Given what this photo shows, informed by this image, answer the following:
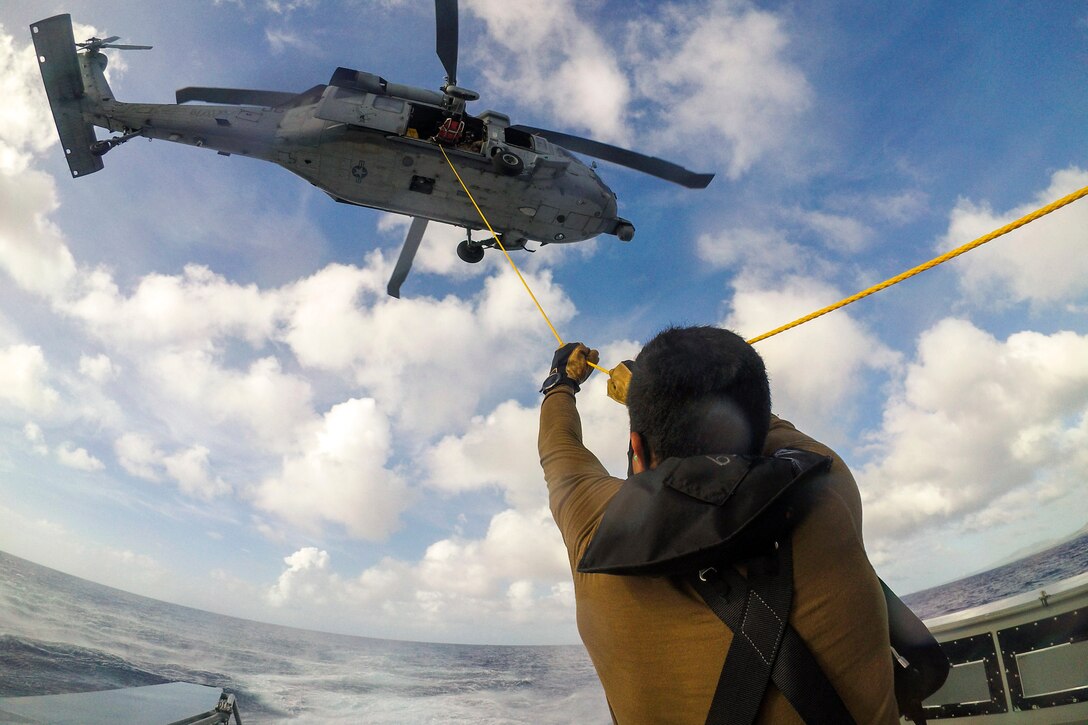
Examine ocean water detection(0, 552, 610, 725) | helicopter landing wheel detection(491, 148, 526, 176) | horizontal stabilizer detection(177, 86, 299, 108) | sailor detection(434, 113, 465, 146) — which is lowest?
ocean water detection(0, 552, 610, 725)

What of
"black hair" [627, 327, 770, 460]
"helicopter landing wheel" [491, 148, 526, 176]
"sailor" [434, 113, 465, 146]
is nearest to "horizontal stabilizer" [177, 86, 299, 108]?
"sailor" [434, 113, 465, 146]

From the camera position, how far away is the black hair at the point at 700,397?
138 centimetres

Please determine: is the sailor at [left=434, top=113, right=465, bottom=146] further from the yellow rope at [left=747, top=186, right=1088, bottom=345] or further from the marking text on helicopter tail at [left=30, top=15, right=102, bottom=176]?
the yellow rope at [left=747, top=186, right=1088, bottom=345]

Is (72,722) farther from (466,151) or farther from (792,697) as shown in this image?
(466,151)

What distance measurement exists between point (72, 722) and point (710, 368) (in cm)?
565

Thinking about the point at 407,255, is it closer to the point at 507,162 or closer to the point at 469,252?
the point at 469,252

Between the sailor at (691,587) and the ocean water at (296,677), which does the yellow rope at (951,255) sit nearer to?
the sailor at (691,587)

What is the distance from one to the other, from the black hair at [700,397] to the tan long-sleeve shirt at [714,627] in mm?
205

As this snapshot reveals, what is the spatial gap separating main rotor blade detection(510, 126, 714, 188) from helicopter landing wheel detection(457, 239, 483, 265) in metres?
2.75

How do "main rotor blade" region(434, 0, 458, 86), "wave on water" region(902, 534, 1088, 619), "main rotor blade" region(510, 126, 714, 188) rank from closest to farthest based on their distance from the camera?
"main rotor blade" region(434, 0, 458, 86)
"main rotor blade" region(510, 126, 714, 188)
"wave on water" region(902, 534, 1088, 619)

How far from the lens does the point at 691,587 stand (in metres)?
1.23

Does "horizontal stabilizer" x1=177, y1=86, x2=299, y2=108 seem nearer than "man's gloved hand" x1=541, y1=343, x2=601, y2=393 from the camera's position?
No

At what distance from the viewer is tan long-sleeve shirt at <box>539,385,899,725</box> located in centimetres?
113

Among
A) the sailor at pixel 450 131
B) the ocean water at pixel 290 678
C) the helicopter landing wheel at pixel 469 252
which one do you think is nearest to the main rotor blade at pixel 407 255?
the helicopter landing wheel at pixel 469 252
